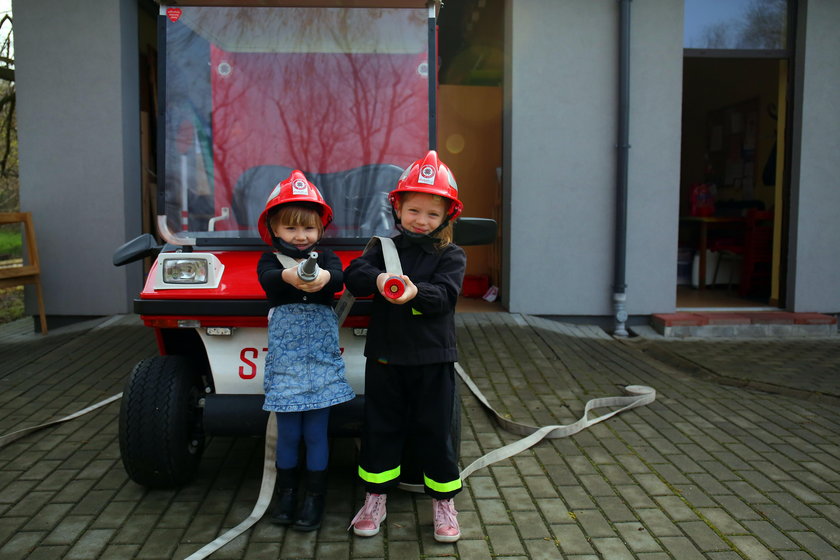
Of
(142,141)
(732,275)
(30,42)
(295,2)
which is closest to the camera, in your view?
(295,2)

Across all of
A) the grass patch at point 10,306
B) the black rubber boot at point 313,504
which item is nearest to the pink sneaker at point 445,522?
→ the black rubber boot at point 313,504

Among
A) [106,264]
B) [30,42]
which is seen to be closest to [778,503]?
[106,264]

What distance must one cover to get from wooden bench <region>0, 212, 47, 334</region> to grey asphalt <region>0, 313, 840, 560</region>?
1.10 metres

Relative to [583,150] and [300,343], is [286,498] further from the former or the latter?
[583,150]

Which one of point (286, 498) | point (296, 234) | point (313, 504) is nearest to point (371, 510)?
point (313, 504)

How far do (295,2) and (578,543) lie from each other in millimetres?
3070

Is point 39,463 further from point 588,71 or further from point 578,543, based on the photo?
point 588,71

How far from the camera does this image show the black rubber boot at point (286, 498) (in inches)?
127

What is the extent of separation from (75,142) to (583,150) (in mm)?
5365

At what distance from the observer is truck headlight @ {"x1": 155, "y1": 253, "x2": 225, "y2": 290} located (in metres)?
3.27

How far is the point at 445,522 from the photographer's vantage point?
3131 mm

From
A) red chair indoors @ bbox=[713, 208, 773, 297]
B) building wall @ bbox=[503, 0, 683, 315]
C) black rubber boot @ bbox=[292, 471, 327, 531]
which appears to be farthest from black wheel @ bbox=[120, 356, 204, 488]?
red chair indoors @ bbox=[713, 208, 773, 297]

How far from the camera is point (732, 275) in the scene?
33.7ft

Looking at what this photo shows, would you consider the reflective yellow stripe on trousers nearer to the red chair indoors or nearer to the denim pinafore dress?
the denim pinafore dress
